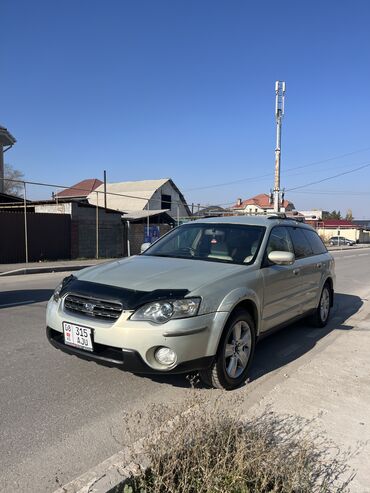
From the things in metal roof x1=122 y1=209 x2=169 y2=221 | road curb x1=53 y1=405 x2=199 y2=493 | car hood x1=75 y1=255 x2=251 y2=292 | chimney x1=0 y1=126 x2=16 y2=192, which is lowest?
road curb x1=53 y1=405 x2=199 y2=493

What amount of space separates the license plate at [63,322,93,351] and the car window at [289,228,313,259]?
319 centimetres

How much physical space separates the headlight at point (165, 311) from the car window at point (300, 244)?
2.65m

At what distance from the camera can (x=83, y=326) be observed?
3799 millimetres

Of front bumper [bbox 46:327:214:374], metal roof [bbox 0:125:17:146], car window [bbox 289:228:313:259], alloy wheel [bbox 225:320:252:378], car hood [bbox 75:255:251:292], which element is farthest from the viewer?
metal roof [bbox 0:125:17:146]

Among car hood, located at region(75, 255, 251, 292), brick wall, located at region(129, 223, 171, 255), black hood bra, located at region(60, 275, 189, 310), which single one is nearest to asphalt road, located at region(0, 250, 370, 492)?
black hood bra, located at region(60, 275, 189, 310)

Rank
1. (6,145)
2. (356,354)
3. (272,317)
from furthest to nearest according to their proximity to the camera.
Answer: (6,145)
(356,354)
(272,317)

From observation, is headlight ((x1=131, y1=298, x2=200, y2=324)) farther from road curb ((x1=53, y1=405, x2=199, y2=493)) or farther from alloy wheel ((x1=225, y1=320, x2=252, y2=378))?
road curb ((x1=53, y1=405, x2=199, y2=493))

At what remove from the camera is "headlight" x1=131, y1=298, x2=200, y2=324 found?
3619 mm

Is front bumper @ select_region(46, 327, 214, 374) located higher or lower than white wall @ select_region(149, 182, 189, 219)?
lower

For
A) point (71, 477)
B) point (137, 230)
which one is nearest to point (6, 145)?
point (137, 230)

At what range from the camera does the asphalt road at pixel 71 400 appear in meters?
2.89

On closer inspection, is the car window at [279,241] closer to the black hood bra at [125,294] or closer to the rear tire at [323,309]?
the rear tire at [323,309]

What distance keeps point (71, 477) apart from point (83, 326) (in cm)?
132

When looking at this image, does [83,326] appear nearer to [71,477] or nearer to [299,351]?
[71,477]
